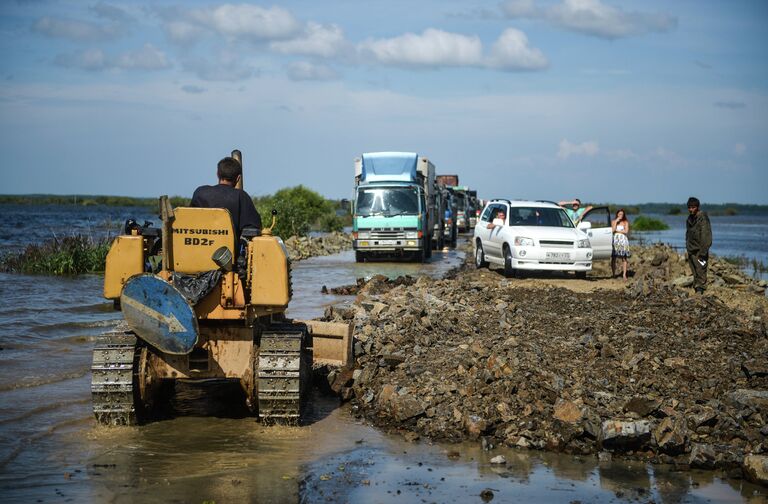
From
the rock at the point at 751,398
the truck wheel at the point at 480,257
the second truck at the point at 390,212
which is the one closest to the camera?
the rock at the point at 751,398

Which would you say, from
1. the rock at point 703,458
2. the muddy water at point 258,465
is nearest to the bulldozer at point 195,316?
the muddy water at point 258,465

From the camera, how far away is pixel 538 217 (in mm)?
22625

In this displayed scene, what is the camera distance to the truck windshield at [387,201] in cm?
2786

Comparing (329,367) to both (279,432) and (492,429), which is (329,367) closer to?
(279,432)

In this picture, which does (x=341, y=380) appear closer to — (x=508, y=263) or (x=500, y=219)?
(x=508, y=263)

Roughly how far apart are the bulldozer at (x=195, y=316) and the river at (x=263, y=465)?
44 centimetres

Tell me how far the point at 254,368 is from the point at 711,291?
13.1 meters

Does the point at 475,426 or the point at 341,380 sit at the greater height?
the point at 341,380

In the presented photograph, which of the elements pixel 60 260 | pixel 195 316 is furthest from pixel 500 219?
pixel 195 316

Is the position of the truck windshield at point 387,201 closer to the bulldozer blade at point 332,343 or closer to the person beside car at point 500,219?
the person beside car at point 500,219

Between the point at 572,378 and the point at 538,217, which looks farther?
the point at 538,217

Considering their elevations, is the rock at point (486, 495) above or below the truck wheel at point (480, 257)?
below

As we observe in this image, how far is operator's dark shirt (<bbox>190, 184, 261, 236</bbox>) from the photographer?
835cm

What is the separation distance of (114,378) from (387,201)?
20337mm
